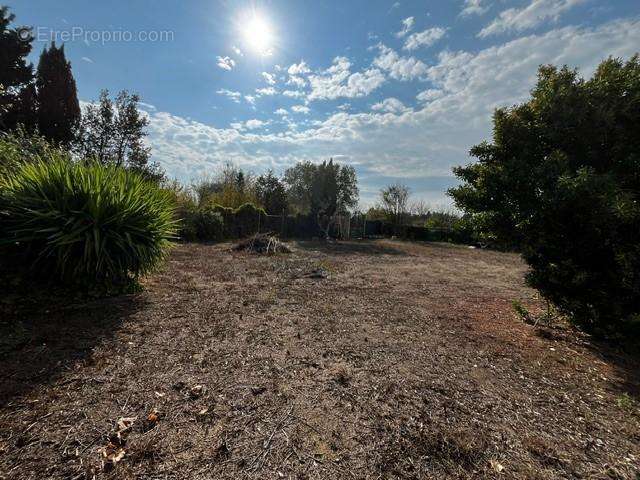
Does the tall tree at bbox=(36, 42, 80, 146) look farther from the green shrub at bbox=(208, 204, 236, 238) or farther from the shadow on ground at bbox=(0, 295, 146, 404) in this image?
the shadow on ground at bbox=(0, 295, 146, 404)

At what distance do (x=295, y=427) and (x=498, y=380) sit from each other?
191 centimetres

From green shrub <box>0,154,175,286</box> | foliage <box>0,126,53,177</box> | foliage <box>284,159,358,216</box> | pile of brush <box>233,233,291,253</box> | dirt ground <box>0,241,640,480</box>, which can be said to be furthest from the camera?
foliage <box>284,159,358,216</box>

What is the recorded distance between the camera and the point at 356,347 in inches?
113

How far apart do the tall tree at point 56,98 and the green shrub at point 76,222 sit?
1547cm

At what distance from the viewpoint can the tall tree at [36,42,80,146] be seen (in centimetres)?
1458

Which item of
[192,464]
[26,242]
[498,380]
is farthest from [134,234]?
[498,380]

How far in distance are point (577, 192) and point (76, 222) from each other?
5942 mm

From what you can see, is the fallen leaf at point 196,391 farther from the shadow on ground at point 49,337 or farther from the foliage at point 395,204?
the foliage at point 395,204

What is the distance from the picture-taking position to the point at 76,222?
11.2ft

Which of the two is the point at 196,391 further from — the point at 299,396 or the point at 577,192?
the point at 577,192

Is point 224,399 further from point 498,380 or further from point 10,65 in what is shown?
point 10,65

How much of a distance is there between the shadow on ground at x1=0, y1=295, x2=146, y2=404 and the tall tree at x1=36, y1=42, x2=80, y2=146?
54.3 ft

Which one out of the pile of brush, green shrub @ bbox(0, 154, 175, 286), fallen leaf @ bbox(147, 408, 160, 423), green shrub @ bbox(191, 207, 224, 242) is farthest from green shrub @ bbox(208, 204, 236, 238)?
fallen leaf @ bbox(147, 408, 160, 423)

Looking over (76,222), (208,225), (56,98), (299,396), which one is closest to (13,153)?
(76,222)
